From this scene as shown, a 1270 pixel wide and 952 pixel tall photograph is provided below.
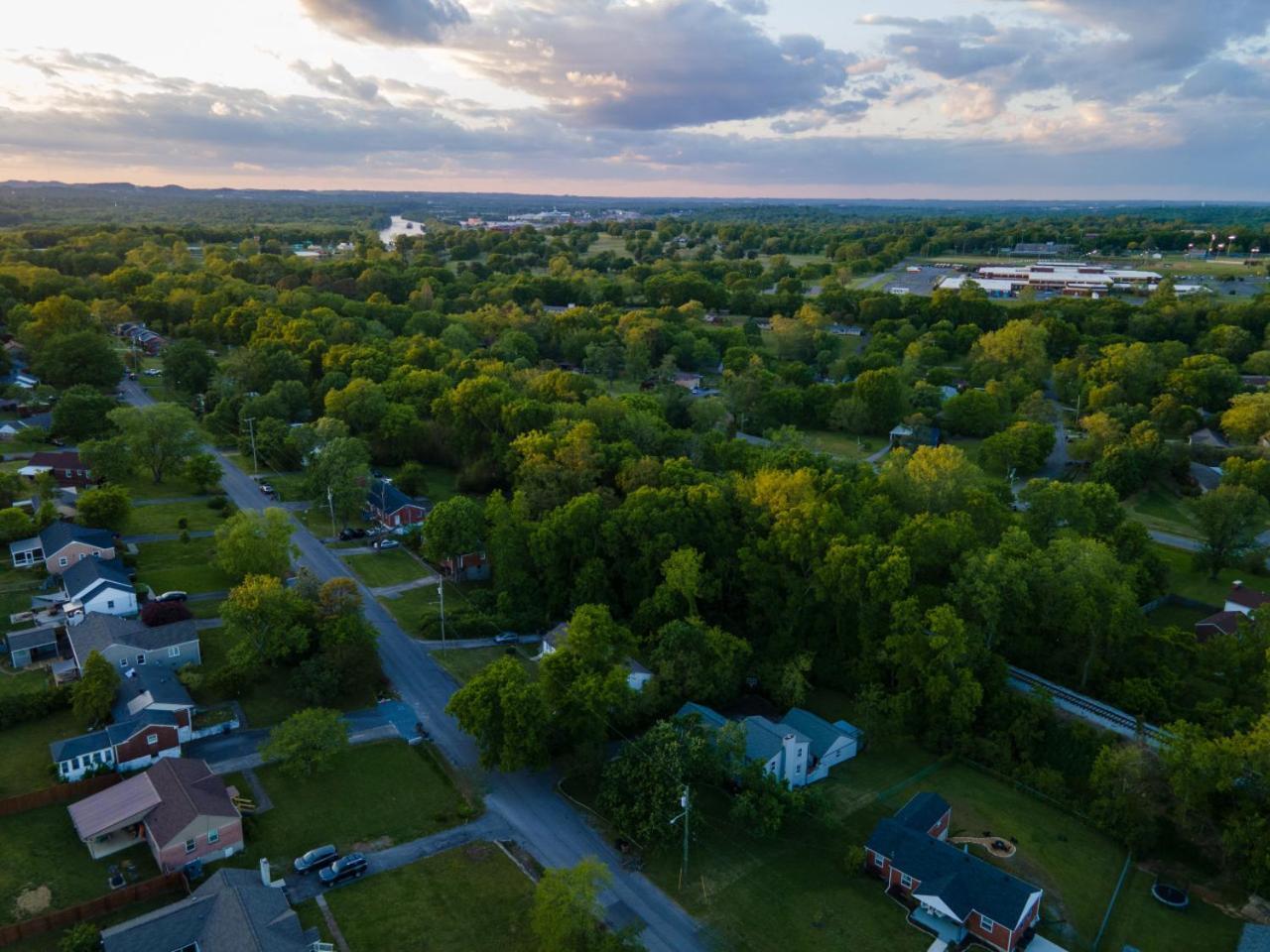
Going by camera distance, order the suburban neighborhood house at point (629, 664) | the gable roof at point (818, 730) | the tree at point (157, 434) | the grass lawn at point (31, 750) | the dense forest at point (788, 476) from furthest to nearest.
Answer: the tree at point (157, 434), the suburban neighborhood house at point (629, 664), the dense forest at point (788, 476), the gable roof at point (818, 730), the grass lawn at point (31, 750)

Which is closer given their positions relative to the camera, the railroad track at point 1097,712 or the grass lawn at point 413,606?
the railroad track at point 1097,712

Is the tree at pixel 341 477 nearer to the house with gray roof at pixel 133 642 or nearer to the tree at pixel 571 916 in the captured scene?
the house with gray roof at pixel 133 642

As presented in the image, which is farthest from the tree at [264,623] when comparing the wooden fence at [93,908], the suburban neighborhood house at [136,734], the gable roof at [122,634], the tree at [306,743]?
the wooden fence at [93,908]

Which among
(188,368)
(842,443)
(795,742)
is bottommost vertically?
(842,443)

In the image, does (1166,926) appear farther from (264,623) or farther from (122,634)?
(122,634)

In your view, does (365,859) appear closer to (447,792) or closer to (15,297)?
(447,792)

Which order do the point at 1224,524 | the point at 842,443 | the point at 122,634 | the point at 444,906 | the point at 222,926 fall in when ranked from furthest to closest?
the point at 842,443 < the point at 1224,524 < the point at 122,634 < the point at 444,906 < the point at 222,926

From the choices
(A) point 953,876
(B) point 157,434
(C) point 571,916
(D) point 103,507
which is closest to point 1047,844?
(A) point 953,876
